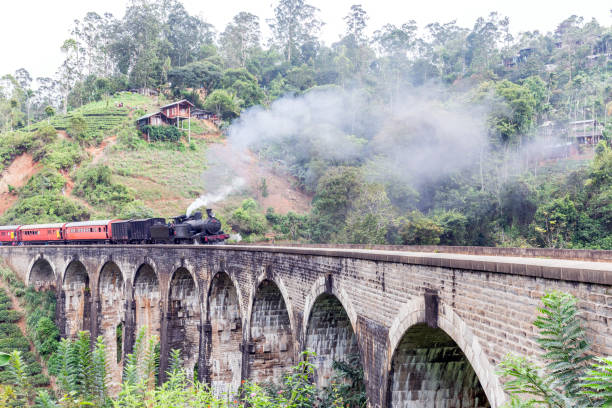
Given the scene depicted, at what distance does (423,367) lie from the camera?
30.0ft

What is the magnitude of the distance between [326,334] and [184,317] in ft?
35.6

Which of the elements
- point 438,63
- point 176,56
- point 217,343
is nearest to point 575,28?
point 438,63

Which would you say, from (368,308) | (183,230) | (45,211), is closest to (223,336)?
(183,230)

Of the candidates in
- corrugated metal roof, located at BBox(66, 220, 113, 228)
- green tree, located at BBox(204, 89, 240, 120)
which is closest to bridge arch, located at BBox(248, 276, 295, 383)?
corrugated metal roof, located at BBox(66, 220, 113, 228)

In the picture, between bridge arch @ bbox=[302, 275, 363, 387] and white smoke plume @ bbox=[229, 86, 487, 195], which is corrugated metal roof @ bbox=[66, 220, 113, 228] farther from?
white smoke plume @ bbox=[229, 86, 487, 195]

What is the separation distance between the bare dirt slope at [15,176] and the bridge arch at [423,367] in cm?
5103

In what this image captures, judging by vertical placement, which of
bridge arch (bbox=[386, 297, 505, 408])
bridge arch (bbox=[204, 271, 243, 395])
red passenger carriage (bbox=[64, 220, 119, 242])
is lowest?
bridge arch (bbox=[204, 271, 243, 395])

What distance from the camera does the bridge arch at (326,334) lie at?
474 inches

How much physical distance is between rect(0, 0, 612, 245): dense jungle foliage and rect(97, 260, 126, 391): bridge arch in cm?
1648

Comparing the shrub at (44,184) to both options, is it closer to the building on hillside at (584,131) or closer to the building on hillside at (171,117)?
the building on hillside at (171,117)

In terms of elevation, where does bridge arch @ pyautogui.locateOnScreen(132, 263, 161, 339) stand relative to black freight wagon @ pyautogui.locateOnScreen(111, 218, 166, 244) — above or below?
below

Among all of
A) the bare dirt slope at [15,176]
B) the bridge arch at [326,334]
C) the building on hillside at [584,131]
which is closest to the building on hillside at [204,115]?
the bare dirt slope at [15,176]

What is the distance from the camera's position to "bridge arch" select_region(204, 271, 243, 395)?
→ 18.7 meters

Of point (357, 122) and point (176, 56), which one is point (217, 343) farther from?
point (176, 56)
